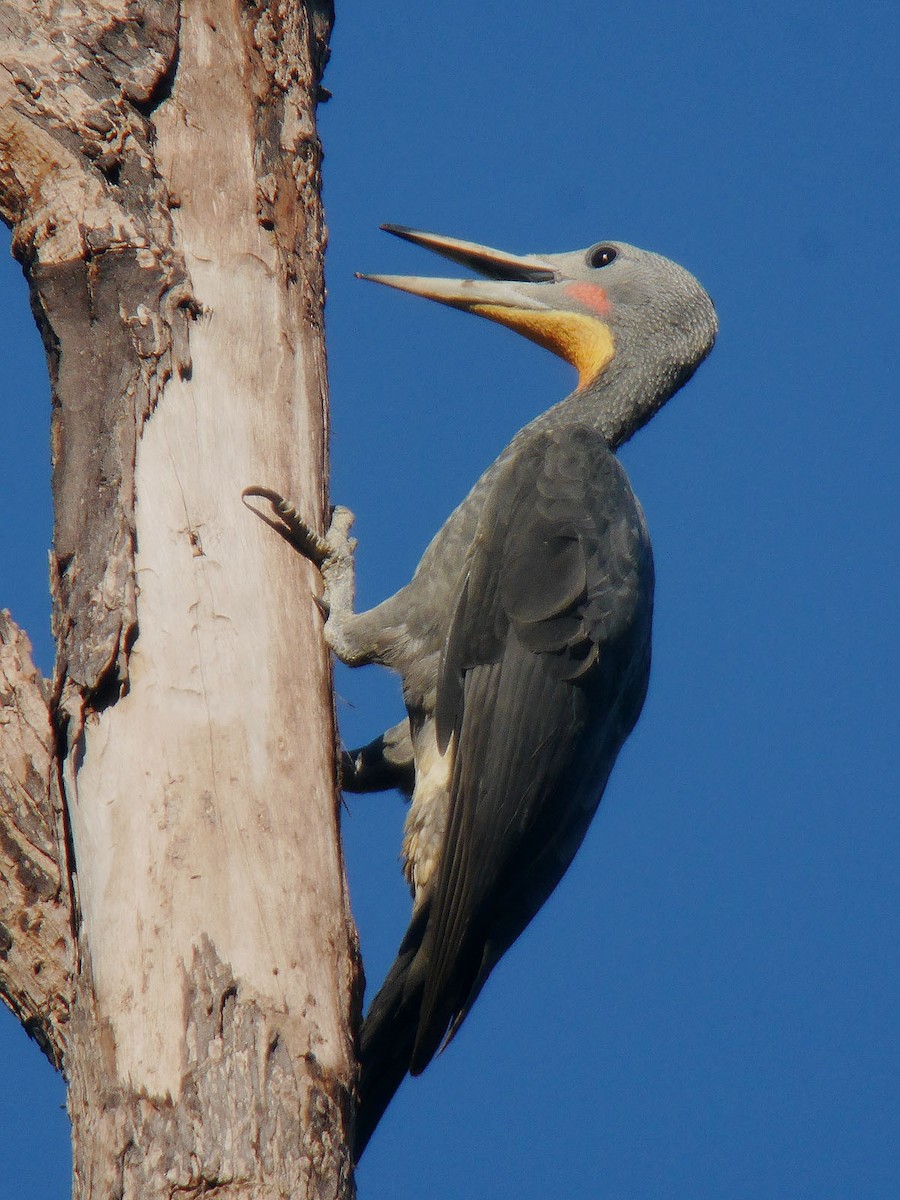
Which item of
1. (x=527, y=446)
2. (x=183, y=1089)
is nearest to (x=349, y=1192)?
(x=183, y=1089)

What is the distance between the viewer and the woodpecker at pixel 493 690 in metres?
3.95

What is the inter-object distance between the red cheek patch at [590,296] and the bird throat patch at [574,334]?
0.17 feet

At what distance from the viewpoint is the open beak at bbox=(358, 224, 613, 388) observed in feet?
17.9

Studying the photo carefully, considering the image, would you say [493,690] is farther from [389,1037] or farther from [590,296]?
[590,296]

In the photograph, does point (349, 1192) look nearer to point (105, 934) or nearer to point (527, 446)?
point (105, 934)

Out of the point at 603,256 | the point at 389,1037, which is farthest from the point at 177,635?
the point at 603,256

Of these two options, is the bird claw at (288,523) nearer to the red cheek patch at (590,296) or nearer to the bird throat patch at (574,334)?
the bird throat patch at (574,334)

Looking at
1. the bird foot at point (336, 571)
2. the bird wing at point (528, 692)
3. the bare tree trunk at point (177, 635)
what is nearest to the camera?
the bare tree trunk at point (177, 635)

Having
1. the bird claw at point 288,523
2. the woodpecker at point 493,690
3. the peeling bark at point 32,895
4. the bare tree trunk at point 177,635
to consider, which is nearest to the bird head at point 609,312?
the woodpecker at point 493,690

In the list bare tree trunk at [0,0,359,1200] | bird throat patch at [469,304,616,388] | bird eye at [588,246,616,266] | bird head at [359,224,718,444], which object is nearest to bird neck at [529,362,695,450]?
bird head at [359,224,718,444]

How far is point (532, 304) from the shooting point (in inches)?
224

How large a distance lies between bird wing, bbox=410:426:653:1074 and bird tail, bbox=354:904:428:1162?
0.07m

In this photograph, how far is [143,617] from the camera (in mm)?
3420

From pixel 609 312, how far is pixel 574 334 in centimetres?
17
